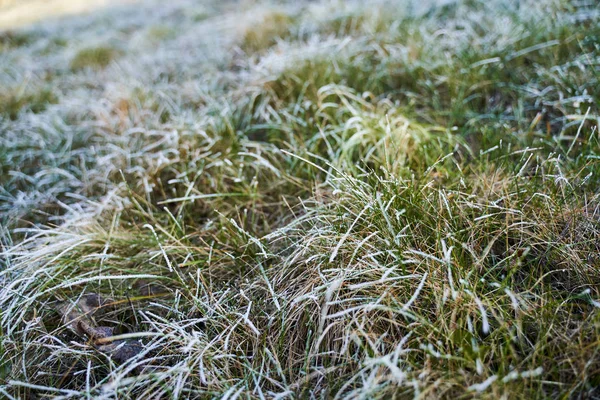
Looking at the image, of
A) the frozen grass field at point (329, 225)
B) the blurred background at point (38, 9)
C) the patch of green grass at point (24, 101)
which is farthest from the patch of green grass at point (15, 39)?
the frozen grass field at point (329, 225)

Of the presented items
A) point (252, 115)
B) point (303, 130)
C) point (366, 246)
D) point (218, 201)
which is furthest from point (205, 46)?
point (366, 246)

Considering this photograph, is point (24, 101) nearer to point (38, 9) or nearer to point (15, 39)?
point (15, 39)

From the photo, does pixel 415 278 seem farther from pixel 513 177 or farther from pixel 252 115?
pixel 252 115

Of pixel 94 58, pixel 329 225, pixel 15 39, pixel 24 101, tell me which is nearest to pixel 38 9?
pixel 15 39

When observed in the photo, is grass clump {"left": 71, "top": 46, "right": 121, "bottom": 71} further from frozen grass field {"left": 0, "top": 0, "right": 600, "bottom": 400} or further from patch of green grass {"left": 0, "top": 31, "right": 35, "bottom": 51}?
patch of green grass {"left": 0, "top": 31, "right": 35, "bottom": 51}

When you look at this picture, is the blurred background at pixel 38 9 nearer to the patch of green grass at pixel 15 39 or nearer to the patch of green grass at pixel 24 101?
the patch of green grass at pixel 15 39

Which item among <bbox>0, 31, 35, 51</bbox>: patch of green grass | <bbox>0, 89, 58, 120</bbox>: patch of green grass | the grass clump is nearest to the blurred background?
<bbox>0, 31, 35, 51</bbox>: patch of green grass
